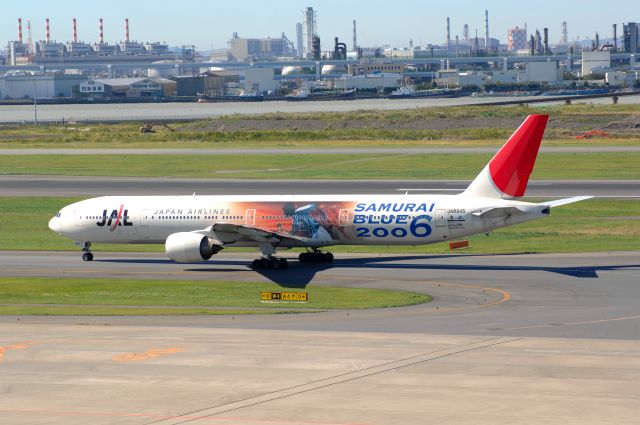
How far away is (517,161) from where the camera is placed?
170 feet

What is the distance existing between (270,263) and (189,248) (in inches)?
163

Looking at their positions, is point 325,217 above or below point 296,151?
below

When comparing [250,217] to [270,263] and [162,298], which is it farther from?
[162,298]

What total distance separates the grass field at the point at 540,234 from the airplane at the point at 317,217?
177 inches

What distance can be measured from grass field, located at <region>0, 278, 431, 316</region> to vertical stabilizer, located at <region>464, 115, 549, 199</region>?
9040mm

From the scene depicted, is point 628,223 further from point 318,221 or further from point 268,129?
point 268,129

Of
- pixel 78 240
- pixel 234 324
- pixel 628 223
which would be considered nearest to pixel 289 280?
pixel 234 324

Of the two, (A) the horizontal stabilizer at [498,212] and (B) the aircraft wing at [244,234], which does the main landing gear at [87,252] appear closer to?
(B) the aircraft wing at [244,234]

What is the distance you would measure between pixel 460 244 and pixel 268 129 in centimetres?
10303

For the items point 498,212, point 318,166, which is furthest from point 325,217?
point 318,166

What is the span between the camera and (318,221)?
2137 inches

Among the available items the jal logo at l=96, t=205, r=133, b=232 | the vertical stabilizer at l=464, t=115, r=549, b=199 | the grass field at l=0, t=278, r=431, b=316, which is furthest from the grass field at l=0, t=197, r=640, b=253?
the grass field at l=0, t=278, r=431, b=316

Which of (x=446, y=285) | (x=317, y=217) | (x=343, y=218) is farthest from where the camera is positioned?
(x=317, y=217)

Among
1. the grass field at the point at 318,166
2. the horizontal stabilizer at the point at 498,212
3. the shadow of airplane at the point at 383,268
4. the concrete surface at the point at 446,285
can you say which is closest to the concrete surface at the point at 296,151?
the grass field at the point at 318,166
